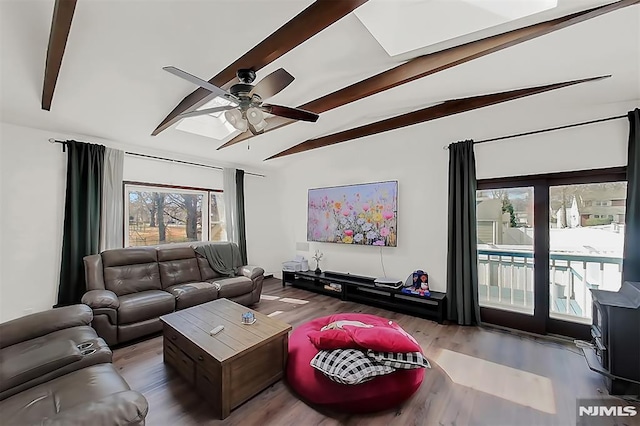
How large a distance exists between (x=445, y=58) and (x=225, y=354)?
2925 millimetres

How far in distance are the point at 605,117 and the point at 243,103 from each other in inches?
141

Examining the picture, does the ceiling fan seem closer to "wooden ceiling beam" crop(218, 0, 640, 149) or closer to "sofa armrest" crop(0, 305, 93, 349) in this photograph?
"wooden ceiling beam" crop(218, 0, 640, 149)

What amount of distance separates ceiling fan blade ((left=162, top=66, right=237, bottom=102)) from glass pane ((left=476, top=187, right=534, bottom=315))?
10.9ft

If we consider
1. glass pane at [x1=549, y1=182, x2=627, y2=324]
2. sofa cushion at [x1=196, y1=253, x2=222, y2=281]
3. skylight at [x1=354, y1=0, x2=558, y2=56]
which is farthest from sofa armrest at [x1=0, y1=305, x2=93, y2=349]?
glass pane at [x1=549, y1=182, x2=627, y2=324]

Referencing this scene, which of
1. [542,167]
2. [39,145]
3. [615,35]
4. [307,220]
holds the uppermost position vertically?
[615,35]

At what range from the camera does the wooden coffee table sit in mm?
1833

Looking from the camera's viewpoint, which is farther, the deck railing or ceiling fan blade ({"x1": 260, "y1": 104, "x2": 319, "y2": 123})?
the deck railing

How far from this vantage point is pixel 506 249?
333cm

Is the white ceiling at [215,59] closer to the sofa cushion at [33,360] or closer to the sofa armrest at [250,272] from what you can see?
the sofa cushion at [33,360]

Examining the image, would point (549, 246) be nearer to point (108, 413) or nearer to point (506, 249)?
point (506, 249)

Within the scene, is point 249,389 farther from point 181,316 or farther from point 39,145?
point 39,145

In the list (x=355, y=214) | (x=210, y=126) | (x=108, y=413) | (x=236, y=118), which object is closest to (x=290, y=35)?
(x=236, y=118)

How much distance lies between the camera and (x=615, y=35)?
1.85 m

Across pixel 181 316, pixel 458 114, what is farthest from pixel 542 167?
pixel 181 316
